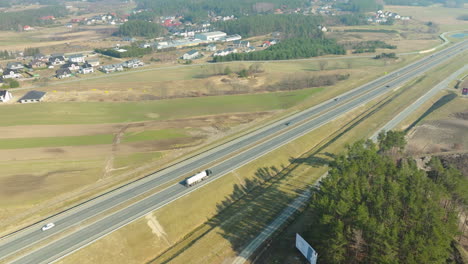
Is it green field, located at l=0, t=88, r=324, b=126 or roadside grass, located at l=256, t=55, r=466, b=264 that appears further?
green field, located at l=0, t=88, r=324, b=126

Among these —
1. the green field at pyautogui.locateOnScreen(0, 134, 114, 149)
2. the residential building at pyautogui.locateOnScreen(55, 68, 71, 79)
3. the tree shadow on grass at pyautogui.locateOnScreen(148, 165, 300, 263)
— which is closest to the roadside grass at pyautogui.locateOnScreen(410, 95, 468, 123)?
the tree shadow on grass at pyautogui.locateOnScreen(148, 165, 300, 263)

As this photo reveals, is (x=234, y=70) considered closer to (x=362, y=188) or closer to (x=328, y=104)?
(x=328, y=104)

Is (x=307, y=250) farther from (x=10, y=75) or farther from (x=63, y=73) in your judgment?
(x=10, y=75)

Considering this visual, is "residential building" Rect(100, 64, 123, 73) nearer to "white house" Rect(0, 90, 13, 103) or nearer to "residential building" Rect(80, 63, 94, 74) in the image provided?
"residential building" Rect(80, 63, 94, 74)

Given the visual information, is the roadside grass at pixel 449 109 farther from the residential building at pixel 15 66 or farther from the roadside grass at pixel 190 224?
the residential building at pixel 15 66

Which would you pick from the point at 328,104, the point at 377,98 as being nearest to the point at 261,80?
the point at 328,104

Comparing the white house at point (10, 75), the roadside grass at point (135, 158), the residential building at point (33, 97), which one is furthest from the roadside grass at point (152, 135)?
the white house at point (10, 75)
